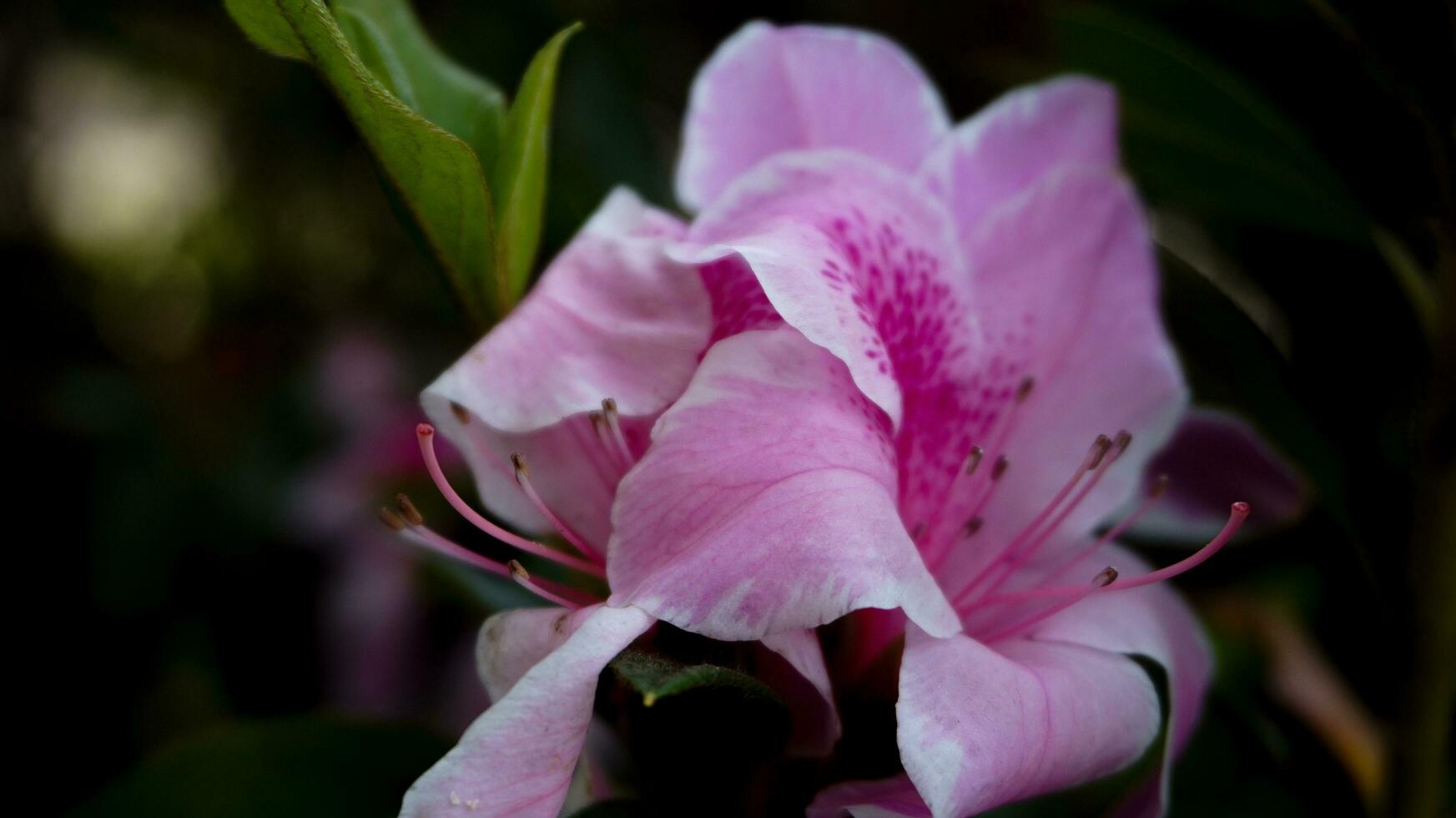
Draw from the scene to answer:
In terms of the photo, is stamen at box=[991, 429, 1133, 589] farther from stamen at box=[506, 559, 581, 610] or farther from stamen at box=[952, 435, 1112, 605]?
stamen at box=[506, 559, 581, 610]

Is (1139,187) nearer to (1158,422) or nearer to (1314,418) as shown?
(1314,418)

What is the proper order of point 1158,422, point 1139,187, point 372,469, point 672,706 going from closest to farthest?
point 672,706, point 1158,422, point 1139,187, point 372,469

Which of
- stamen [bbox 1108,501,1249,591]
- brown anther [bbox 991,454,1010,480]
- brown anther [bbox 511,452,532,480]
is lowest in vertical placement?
stamen [bbox 1108,501,1249,591]

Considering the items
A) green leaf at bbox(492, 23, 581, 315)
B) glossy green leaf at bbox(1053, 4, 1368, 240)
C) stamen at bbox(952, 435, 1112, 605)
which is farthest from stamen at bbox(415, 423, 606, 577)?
glossy green leaf at bbox(1053, 4, 1368, 240)

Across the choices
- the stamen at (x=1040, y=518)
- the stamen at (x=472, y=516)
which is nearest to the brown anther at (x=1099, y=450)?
the stamen at (x=1040, y=518)

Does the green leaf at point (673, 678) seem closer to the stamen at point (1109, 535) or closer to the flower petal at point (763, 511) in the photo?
the flower petal at point (763, 511)

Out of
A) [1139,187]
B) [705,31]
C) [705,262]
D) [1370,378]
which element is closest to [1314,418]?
[1370,378]
